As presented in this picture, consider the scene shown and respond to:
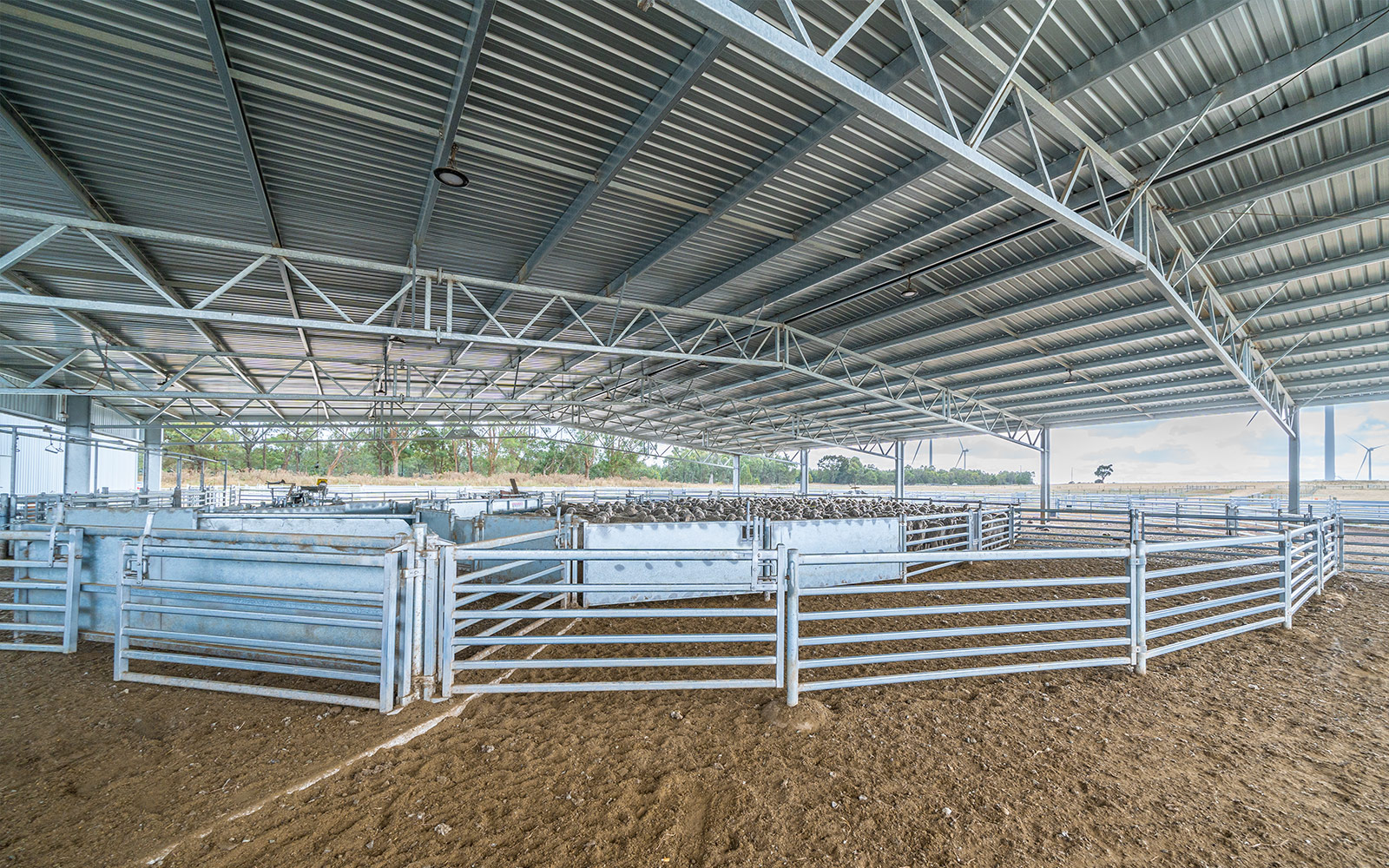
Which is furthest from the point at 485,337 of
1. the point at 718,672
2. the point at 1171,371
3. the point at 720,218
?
the point at 1171,371

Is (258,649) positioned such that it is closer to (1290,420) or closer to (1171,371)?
(1171,371)

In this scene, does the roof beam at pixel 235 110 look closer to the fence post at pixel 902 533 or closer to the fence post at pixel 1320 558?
the fence post at pixel 902 533

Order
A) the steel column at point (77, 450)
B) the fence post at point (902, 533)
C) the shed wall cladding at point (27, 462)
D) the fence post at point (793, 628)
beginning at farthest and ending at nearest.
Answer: the steel column at point (77, 450) → the shed wall cladding at point (27, 462) → the fence post at point (902, 533) → the fence post at point (793, 628)

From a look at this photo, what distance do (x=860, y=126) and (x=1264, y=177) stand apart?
570 centimetres

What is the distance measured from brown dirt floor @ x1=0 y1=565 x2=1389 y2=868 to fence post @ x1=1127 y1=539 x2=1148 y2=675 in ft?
0.77

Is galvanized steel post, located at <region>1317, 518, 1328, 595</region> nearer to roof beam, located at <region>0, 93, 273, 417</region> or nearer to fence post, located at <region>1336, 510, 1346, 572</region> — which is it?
fence post, located at <region>1336, 510, 1346, 572</region>

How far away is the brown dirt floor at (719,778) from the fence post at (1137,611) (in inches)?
9.3

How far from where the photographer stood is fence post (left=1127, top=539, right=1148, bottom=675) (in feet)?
16.0

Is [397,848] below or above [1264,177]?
below

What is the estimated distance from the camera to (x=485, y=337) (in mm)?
11336

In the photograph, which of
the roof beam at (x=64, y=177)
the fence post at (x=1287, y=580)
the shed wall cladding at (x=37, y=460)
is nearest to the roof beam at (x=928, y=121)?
the fence post at (x=1287, y=580)

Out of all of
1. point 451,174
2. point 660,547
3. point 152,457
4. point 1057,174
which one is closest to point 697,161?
point 451,174

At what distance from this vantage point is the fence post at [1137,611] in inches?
192

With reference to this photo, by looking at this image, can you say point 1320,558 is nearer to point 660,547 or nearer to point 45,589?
point 660,547
